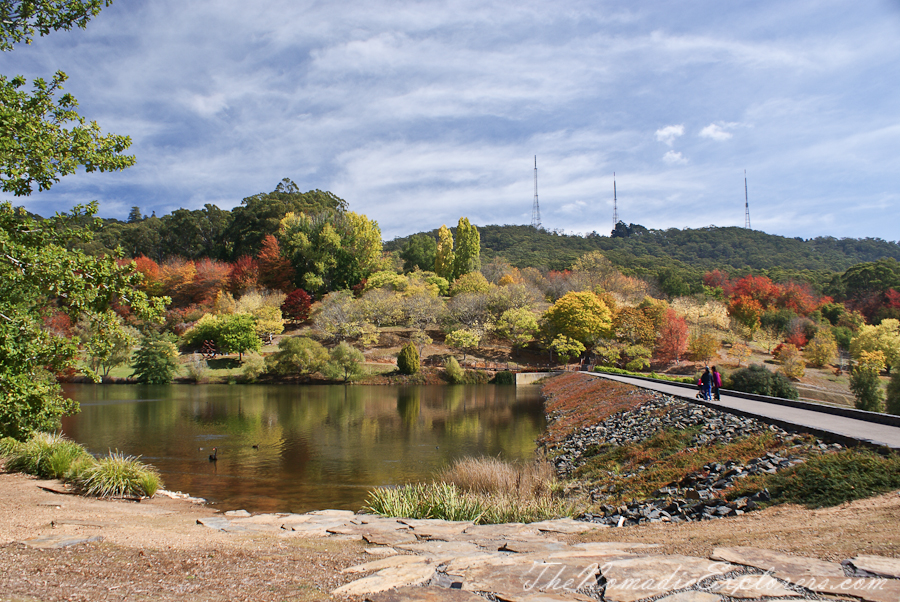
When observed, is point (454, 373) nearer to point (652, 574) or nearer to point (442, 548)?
point (442, 548)

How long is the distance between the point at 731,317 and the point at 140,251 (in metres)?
85.5

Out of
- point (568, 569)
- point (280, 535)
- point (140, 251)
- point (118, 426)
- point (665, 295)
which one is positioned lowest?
point (118, 426)

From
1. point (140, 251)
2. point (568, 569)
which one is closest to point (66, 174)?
point (568, 569)

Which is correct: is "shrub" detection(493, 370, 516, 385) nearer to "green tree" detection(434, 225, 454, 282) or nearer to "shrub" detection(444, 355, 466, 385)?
"shrub" detection(444, 355, 466, 385)

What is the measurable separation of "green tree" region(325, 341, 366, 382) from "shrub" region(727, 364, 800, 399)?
30592 millimetres

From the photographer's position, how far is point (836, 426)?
10766mm

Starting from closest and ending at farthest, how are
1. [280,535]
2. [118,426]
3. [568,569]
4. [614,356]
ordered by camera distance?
1. [568,569]
2. [280,535]
3. [118,426]
4. [614,356]

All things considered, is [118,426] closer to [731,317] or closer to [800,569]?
[800,569]

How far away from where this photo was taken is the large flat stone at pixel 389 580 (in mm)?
3876

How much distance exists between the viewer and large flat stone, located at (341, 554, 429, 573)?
452 centimetres

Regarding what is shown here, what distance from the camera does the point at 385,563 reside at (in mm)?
4730

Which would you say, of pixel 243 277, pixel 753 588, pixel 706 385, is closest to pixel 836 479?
pixel 753 588

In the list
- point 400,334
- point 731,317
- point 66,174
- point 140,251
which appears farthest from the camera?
point 140,251

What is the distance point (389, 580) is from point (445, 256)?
69.7m
